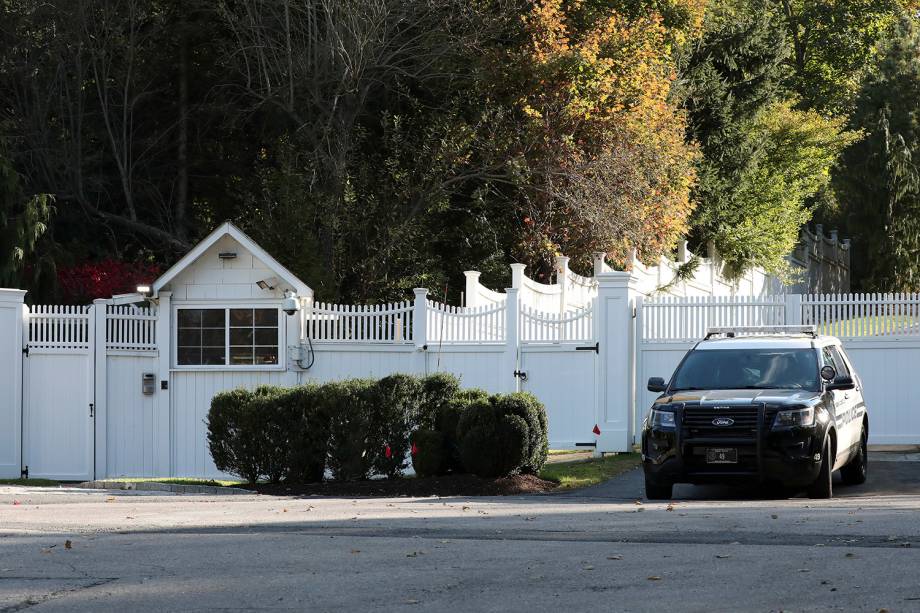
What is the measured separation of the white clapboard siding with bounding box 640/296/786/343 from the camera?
63.6 ft

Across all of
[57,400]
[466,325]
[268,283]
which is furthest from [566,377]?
[57,400]

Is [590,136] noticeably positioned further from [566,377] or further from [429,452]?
[429,452]

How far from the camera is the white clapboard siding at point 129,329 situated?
2083 cm

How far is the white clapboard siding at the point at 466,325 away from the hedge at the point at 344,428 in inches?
106

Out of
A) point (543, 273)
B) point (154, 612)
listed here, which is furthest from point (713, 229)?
point (154, 612)

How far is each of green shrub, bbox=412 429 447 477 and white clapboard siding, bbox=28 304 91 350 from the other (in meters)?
6.46

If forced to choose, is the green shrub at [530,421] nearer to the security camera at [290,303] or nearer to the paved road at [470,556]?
the paved road at [470,556]

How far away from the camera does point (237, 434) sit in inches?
682

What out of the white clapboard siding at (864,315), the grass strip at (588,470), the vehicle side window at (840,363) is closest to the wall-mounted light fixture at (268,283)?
the grass strip at (588,470)

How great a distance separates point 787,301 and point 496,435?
5.35 meters

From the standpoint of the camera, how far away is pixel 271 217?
27469 millimetres

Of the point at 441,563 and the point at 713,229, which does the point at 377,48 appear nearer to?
the point at 713,229

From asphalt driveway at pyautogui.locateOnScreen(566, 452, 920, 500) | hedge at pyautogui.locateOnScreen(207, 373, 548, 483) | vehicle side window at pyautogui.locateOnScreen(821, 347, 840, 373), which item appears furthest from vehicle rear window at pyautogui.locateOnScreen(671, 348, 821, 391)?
hedge at pyautogui.locateOnScreen(207, 373, 548, 483)

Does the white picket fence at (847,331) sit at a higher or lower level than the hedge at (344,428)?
higher
